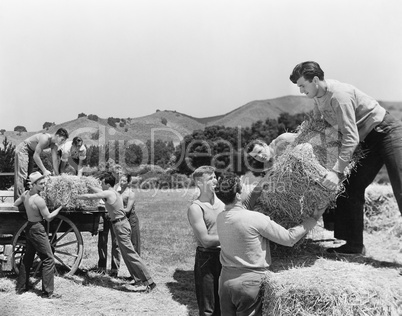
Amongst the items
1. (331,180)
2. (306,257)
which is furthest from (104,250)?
(331,180)

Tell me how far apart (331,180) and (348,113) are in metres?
0.68

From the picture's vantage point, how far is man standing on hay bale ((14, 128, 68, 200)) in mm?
7430

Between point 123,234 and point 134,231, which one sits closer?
point 123,234

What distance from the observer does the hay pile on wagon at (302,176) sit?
15.2ft

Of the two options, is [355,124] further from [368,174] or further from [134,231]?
[134,231]

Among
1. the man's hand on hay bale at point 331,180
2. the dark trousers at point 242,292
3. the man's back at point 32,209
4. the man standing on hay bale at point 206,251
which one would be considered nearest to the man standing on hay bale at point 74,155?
the man's back at point 32,209

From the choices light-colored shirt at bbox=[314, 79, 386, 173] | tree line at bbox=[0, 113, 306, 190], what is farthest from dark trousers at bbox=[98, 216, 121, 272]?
tree line at bbox=[0, 113, 306, 190]

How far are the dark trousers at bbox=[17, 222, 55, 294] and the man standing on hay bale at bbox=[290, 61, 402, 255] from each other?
396cm

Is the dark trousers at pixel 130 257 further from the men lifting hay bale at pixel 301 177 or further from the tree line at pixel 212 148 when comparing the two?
the tree line at pixel 212 148

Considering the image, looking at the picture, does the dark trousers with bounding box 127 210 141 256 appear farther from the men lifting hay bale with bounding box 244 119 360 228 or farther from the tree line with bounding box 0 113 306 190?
the tree line with bounding box 0 113 306 190

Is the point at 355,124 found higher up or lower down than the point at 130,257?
higher up

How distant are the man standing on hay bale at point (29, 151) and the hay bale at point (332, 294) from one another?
4.72 m

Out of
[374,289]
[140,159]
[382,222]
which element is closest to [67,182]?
[374,289]

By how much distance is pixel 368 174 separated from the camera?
5.14 metres
